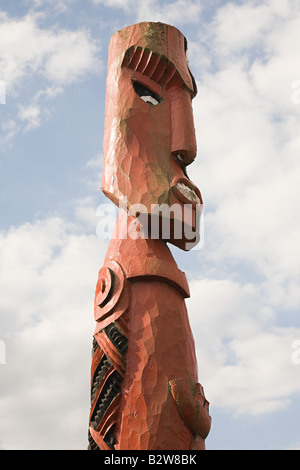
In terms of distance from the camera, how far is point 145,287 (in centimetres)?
811

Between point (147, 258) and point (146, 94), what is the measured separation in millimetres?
3074

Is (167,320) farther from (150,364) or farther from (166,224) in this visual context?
(166,224)

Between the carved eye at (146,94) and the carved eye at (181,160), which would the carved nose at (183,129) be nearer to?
the carved eye at (181,160)

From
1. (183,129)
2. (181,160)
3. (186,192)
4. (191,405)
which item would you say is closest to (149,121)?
(183,129)

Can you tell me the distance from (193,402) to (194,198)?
3.19 m

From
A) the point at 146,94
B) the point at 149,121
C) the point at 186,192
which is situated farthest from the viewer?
the point at 146,94

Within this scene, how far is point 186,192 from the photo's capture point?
8961 millimetres

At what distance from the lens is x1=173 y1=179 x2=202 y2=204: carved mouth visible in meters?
8.83

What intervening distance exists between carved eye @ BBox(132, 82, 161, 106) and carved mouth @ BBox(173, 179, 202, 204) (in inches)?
62.5

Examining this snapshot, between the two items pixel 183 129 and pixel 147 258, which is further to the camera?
pixel 183 129

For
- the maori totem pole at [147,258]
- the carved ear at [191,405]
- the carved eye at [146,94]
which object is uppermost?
the carved eye at [146,94]

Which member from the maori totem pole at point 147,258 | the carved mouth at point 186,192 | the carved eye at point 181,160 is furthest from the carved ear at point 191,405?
the carved eye at point 181,160

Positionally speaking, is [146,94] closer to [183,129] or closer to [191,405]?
[183,129]

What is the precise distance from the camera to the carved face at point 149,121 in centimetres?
877
